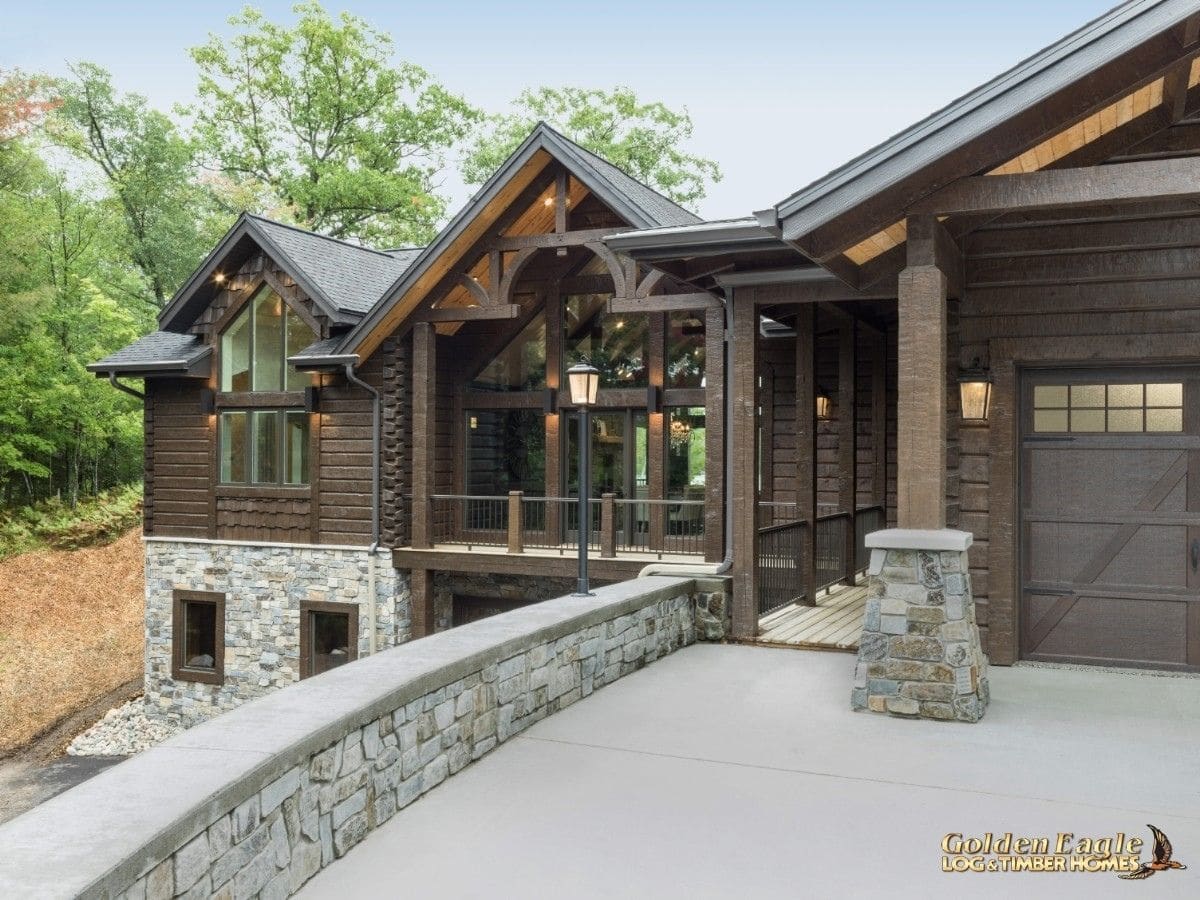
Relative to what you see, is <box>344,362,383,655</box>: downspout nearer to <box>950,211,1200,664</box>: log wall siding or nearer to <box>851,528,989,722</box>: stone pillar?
<box>950,211,1200,664</box>: log wall siding

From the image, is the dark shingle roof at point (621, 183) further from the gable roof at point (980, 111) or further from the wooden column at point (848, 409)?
the gable roof at point (980, 111)

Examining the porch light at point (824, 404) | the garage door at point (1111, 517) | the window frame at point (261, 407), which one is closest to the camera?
the garage door at point (1111, 517)

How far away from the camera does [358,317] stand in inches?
582

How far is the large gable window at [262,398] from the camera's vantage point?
15.6 m

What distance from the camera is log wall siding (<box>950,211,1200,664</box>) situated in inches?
291

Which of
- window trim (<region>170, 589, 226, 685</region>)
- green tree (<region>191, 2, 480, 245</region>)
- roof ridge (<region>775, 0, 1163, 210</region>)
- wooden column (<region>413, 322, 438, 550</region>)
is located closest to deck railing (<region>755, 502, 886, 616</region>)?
roof ridge (<region>775, 0, 1163, 210</region>)

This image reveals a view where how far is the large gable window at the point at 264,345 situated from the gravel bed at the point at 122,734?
Answer: 5.31 m

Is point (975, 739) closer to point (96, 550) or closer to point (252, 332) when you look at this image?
point (252, 332)

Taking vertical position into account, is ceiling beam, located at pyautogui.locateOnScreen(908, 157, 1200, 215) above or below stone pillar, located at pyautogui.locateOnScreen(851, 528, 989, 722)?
above

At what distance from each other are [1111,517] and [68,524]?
992 inches

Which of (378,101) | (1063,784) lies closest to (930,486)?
(1063,784)

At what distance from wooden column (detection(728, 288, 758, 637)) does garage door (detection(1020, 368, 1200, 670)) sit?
226cm

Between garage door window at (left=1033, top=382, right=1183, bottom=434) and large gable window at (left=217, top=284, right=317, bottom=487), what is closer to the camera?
garage door window at (left=1033, top=382, right=1183, bottom=434)

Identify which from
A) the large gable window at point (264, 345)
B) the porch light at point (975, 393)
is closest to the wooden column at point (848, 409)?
the porch light at point (975, 393)
